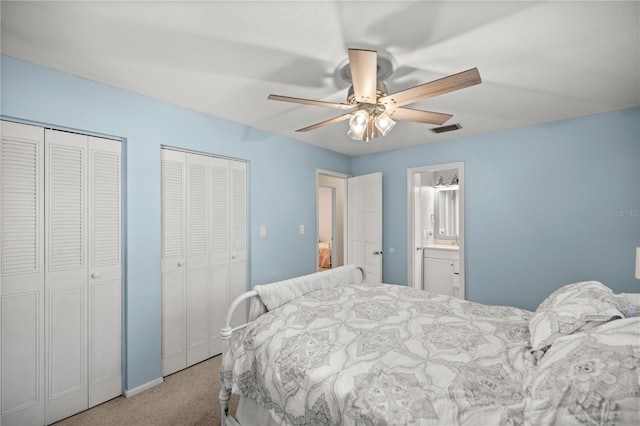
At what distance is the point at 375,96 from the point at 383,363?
4.63 ft

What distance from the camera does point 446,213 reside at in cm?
488

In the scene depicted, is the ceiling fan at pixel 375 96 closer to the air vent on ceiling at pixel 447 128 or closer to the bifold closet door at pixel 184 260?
the air vent on ceiling at pixel 447 128

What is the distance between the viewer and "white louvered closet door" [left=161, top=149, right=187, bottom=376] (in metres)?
2.56

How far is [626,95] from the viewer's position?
236cm

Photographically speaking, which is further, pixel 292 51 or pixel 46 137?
pixel 46 137

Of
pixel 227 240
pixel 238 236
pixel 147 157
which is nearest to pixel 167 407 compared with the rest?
pixel 227 240

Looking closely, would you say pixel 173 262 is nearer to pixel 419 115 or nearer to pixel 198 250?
pixel 198 250

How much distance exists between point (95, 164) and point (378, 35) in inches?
85.8

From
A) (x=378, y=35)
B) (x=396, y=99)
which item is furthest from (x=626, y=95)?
(x=378, y=35)

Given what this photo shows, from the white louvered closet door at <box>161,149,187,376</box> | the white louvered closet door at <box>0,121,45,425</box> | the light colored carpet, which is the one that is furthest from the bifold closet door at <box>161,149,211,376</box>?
the white louvered closet door at <box>0,121,45,425</box>

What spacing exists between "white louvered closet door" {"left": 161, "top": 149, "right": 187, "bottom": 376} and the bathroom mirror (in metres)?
3.97

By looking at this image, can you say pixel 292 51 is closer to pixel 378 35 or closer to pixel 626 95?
pixel 378 35

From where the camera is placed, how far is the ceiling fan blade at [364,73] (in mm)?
1373

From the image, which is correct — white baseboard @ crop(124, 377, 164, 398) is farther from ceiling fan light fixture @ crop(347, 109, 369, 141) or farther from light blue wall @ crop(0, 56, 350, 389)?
ceiling fan light fixture @ crop(347, 109, 369, 141)
